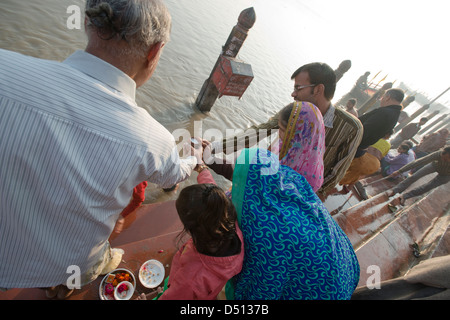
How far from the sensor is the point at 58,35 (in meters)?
5.84

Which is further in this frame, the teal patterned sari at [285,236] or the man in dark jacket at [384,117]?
the man in dark jacket at [384,117]

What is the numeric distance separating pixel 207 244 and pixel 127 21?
1.29 m

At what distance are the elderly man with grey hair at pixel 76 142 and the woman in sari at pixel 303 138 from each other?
3.52ft

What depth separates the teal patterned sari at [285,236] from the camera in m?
1.16

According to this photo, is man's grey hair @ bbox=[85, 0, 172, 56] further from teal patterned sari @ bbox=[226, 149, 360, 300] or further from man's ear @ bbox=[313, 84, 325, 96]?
man's ear @ bbox=[313, 84, 325, 96]

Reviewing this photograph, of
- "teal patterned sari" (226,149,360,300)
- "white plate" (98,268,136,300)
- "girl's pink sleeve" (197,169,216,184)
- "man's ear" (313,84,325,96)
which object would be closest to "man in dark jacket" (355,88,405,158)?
"man's ear" (313,84,325,96)

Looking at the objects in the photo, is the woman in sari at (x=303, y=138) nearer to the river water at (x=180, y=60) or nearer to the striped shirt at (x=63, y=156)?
the striped shirt at (x=63, y=156)

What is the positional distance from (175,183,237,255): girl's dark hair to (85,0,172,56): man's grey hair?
34.9 inches

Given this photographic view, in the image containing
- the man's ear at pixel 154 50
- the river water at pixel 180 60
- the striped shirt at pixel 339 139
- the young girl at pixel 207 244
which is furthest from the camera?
the river water at pixel 180 60

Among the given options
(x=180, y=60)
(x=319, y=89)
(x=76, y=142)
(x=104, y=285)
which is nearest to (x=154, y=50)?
(x=76, y=142)

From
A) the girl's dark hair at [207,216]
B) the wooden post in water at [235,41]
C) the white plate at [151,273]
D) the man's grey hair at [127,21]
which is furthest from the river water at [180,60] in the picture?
the man's grey hair at [127,21]

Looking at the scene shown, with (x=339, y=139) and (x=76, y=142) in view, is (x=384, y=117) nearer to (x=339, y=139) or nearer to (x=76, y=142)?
(x=339, y=139)

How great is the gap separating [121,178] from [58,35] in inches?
288
